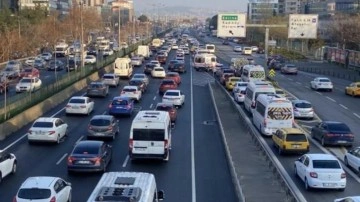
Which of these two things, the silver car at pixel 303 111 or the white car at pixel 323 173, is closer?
the white car at pixel 323 173

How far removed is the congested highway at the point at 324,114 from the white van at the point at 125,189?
9.09 m

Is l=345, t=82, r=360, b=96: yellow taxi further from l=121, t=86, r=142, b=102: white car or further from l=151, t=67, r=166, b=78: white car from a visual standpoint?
l=151, t=67, r=166, b=78: white car

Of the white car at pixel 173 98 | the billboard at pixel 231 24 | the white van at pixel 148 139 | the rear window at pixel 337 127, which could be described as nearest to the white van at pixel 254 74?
the billboard at pixel 231 24

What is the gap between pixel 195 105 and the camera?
159 feet

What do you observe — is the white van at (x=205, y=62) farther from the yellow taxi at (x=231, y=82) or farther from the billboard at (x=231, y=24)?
the yellow taxi at (x=231, y=82)

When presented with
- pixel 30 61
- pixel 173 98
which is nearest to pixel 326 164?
pixel 173 98

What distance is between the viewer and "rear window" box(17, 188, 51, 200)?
19188 millimetres

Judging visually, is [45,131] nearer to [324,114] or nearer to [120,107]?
[120,107]

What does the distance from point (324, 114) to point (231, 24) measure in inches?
872

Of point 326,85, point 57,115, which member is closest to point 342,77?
point 326,85

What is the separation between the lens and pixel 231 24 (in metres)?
65.1

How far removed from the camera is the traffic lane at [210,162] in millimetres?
23641

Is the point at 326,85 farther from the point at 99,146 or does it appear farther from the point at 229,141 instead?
the point at 99,146

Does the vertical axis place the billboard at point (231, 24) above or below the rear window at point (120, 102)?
above
